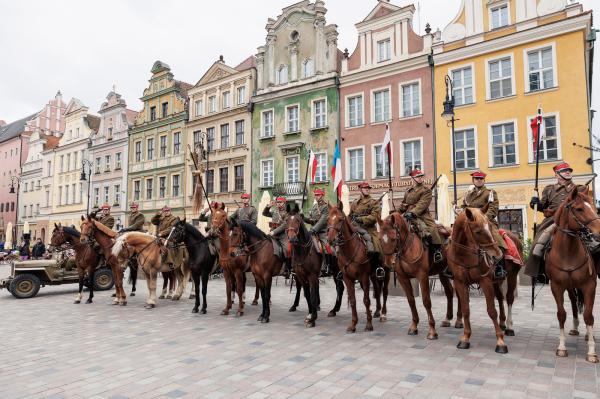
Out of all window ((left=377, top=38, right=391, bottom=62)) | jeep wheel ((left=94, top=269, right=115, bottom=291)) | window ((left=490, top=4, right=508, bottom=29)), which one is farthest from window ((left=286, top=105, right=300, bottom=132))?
jeep wheel ((left=94, top=269, right=115, bottom=291))

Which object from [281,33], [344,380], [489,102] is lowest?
[344,380]

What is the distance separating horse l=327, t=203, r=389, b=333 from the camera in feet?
25.7

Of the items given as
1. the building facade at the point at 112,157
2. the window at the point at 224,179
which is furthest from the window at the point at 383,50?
the building facade at the point at 112,157

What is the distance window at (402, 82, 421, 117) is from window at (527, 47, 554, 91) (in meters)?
5.69

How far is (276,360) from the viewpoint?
600 cm

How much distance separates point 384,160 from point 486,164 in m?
5.64

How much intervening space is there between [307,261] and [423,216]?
101 inches

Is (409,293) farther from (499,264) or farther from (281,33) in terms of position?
(281,33)

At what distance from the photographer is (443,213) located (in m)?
14.6

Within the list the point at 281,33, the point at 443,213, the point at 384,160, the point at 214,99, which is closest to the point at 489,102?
the point at 384,160

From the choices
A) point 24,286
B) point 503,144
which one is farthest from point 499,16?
point 24,286

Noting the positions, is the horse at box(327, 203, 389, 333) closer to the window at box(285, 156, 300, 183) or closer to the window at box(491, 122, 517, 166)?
the window at box(491, 122, 517, 166)

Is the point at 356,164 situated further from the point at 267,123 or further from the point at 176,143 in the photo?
the point at 176,143

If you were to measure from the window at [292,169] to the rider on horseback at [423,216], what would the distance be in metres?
19.7
